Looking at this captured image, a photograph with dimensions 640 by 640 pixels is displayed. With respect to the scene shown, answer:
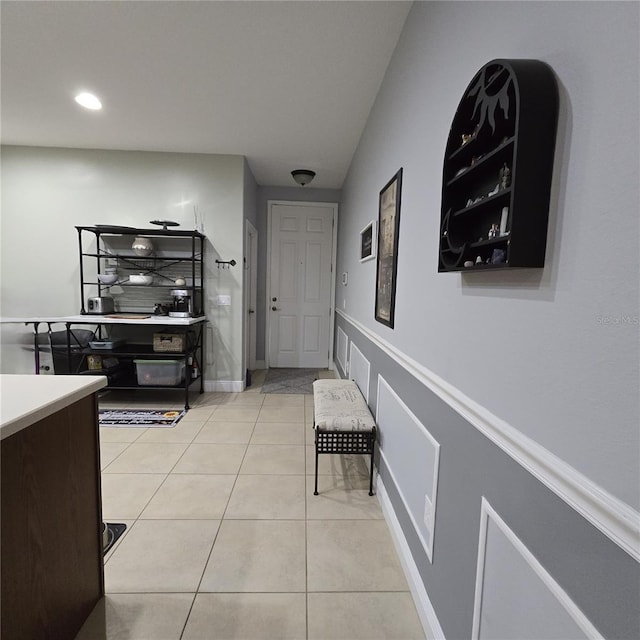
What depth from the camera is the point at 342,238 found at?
429 cm

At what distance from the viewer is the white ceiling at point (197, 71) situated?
174 cm

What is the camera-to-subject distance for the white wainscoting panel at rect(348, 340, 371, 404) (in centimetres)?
242

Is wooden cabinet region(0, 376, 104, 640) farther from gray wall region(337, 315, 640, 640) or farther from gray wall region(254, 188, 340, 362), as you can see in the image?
gray wall region(254, 188, 340, 362)

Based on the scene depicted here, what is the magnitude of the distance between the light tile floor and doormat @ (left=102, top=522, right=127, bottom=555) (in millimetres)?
37

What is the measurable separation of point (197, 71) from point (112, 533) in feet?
9.14

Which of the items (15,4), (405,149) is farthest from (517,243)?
(15,4)

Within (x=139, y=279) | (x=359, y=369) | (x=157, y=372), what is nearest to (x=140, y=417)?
(x=157, y=372)

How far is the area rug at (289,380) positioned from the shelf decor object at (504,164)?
3.25 meters

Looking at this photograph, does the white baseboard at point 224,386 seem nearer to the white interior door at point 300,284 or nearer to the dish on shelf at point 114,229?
the white interior door at point 300,284

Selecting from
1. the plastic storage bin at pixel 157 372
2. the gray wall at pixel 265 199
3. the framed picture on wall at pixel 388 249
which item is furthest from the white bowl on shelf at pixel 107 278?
the framed picture on wall at pixel 388 249

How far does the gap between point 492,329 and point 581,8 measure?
0.64 m

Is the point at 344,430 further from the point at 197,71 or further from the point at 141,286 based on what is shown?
the point at 141,286

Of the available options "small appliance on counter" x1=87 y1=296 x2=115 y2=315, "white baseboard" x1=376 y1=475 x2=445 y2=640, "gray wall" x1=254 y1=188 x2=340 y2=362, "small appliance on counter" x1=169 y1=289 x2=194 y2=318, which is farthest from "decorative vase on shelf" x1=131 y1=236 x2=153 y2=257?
"white baseboard" x1=376 y1=475 x2=445 y2=640

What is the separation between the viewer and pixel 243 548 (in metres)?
1.59
